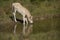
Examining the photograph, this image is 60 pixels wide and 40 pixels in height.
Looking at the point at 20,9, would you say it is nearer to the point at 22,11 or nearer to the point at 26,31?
the point at 22,11

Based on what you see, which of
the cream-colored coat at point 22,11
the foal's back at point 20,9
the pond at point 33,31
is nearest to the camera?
the pond at point 33,31

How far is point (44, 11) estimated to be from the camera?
26.8 metres

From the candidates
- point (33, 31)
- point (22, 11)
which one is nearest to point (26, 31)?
point (33, 31)

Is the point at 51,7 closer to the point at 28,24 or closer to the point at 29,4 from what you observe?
the point at 29,4

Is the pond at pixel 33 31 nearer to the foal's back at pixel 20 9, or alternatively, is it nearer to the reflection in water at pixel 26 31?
the reflection in water at pixel 26 31

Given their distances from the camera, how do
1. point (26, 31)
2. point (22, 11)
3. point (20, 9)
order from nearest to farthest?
1. point (26, 31)
2. point (22, 11)
3. point (20, 9)

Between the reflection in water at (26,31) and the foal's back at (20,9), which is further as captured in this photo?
the foal's back at (20,9)

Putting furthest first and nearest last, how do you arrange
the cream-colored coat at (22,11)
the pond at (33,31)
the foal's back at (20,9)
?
the foal's back at (20,9) → the cream-colored coat at (22,11) → the pond at (33,31)

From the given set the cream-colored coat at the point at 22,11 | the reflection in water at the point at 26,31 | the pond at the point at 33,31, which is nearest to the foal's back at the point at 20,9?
the cream-colored coat at the point at 22,11

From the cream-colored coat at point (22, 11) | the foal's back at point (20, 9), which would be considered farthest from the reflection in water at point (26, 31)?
the foal's back at point (20, 9)

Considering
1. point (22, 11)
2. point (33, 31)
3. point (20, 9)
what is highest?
point (20, 9)

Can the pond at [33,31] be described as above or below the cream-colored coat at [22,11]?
below

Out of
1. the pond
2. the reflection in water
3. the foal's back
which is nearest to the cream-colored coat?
the foal's back

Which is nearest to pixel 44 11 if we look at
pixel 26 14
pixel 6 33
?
pixel 26 14
